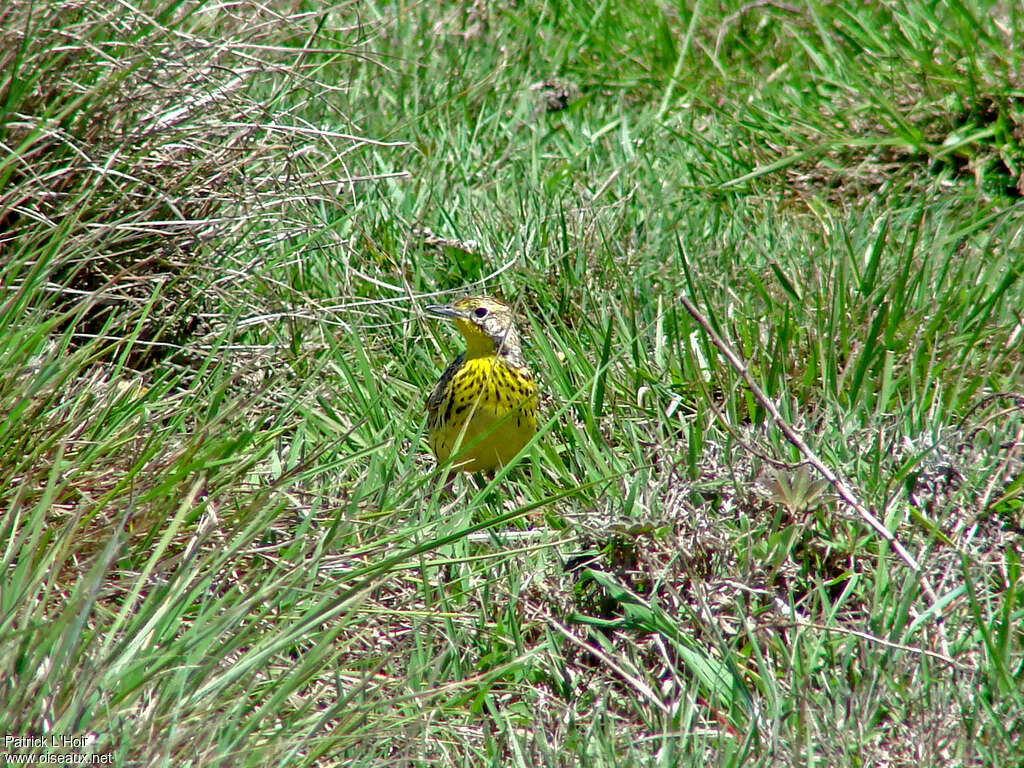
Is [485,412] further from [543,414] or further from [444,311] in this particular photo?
[444,311]

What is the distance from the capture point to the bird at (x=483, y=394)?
4.10m

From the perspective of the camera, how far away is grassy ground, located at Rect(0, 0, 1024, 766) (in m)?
2.71

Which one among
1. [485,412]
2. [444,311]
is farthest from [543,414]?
[444,311]

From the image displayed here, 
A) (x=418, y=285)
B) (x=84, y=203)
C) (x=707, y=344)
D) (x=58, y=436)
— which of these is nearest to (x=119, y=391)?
(x=58, y=436)

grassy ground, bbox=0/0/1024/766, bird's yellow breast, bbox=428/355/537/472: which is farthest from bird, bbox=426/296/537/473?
grassy ground, bbox=0/0/1024/766

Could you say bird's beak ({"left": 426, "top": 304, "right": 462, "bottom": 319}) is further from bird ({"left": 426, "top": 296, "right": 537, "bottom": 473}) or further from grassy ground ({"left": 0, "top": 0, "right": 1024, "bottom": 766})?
grassy ground ({"left": 0, "top": 0, "right": 1024, "bottom": 766})

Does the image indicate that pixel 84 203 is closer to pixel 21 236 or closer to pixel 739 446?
pixel 21 236

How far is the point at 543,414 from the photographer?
441 centimetres

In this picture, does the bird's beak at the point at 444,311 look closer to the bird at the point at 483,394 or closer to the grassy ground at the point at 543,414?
the bird at the point at 483,394

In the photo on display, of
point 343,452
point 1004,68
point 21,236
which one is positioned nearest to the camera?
point 21,236

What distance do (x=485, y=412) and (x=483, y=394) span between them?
0.06 m

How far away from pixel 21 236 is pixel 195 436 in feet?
3.19

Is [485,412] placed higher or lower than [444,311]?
lower

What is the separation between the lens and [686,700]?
2902 mm
